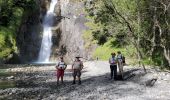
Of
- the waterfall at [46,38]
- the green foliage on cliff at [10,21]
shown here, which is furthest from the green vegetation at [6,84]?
the waterfall at [46,38]

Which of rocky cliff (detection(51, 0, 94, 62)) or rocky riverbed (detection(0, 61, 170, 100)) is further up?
rocky cliff (detection(51, 0, 94, 62))

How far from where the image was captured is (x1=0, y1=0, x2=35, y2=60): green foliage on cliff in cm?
7238

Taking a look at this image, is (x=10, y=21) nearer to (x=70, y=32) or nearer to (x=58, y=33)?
(x=58, y=33)

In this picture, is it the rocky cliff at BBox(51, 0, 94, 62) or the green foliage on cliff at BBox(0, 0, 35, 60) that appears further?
the rocky cliff at BBox(51, 0, 94, 62)

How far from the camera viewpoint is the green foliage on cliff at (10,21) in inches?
2849

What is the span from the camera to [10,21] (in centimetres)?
7912

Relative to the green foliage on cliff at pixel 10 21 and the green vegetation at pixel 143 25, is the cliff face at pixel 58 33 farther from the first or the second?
the green vegetation at pixel 143 25

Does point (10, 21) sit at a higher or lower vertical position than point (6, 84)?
higher

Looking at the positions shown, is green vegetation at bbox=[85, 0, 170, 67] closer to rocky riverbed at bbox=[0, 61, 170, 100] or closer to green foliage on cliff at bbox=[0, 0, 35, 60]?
rocky riverbed at bbox=[0, 61, 170, 100]

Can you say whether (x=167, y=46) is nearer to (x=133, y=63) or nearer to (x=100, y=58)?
(x=133, y=63)

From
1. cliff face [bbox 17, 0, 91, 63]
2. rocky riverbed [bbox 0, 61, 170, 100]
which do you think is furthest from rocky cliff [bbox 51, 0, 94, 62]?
rocky riverbed [bbox 0, 61, 170, 100]

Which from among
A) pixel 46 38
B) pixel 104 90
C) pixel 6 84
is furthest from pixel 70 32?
pixel 104 90

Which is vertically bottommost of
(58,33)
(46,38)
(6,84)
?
(6,84)

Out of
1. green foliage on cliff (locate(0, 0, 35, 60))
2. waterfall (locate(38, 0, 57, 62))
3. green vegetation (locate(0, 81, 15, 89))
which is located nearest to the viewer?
green vegetation (locate(0, 81, 15, 89))
